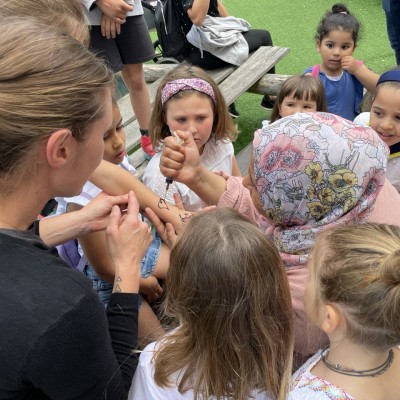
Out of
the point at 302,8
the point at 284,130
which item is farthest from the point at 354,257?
the point at 302,8

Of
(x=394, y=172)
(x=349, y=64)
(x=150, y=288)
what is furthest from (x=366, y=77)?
(x=150, y=288)

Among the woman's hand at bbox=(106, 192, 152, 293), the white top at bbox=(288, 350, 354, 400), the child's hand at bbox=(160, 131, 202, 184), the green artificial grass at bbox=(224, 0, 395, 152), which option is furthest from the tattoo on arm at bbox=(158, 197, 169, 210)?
the green artificial grass at bbox=(224, 0, 395, 152)

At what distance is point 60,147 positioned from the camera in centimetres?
115

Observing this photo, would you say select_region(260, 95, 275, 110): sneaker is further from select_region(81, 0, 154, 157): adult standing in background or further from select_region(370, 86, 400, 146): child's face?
select_region(370, 86, 400, 146): child's face

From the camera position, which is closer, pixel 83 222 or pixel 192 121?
pixel 83 222

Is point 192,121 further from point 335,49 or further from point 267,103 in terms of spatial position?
point 267,103

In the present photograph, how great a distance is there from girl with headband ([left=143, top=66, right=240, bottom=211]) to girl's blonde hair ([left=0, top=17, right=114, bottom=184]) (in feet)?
4.11

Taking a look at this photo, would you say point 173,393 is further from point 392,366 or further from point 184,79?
A: point 184,79

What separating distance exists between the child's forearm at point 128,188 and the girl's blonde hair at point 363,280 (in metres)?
0.74

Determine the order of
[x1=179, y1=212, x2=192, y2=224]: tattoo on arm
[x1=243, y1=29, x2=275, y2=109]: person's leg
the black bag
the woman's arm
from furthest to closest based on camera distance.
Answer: [x1=243, y1=29, x2=275, y2=109]: person's leg, the black bag, [x1=179, y1=212, x2=192, y2=224]: tattoo on arm, the woman's arm

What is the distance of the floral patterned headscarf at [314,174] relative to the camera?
1563 millimetres

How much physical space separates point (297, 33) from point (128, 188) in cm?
554

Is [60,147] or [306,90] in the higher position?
[60,147]

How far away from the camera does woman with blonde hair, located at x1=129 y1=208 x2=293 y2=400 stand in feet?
4.35
